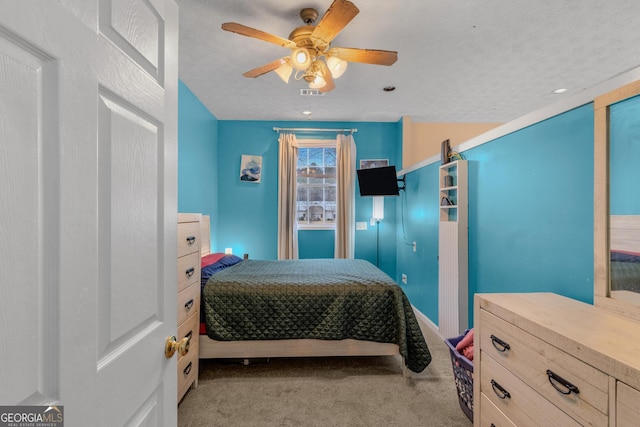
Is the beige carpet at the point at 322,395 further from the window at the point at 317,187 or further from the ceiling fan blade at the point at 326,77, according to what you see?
the window at the point at 317,187

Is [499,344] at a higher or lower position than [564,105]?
lower

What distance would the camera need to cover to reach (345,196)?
4.38m

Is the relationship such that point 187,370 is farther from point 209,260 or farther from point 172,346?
point 172,346

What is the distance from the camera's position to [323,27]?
1845 mm

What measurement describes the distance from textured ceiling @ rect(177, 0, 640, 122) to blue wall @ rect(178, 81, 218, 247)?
199 mm

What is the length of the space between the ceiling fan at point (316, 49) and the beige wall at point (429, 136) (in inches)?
89.1

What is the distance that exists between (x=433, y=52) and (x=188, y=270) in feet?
9.03

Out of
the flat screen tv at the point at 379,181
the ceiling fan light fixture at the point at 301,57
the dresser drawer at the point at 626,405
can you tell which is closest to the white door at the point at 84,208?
the dresser drawer at the point at 626,405

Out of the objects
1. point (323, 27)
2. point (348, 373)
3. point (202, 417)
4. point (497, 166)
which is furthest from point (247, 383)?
point (323, 27)

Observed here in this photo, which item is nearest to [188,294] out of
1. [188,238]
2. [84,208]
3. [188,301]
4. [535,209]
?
[188,301]

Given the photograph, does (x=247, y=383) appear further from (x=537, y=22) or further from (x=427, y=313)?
(x=537, y=22)

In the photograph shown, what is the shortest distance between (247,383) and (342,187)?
2.97 metres

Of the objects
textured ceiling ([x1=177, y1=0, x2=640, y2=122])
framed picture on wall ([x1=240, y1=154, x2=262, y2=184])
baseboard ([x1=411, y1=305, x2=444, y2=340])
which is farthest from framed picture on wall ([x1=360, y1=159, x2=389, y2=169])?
baseboard ([x1=411, y1=305, x2=444, y2=340])

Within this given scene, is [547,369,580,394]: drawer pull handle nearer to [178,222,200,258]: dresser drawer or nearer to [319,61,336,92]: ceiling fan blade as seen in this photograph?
[178,222,200,258]: dresser drawer
